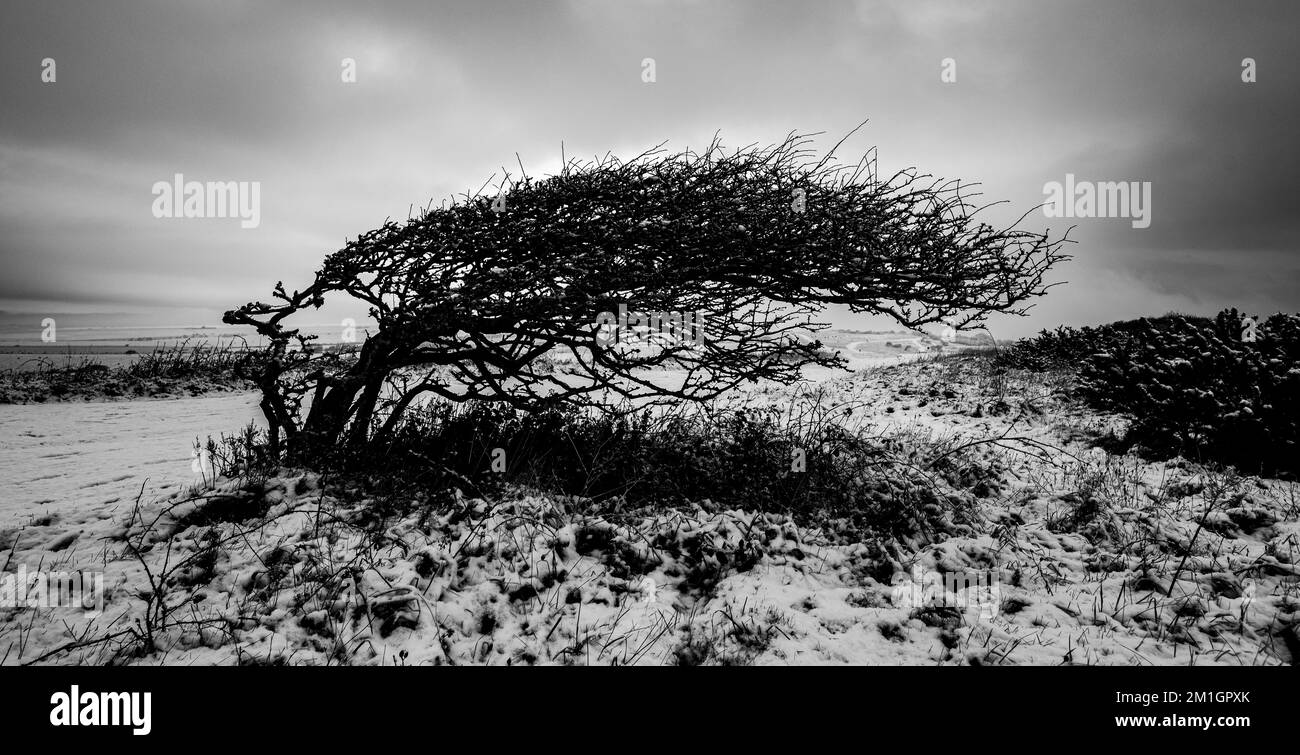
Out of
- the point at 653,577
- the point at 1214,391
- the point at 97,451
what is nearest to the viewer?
the point at 653,577

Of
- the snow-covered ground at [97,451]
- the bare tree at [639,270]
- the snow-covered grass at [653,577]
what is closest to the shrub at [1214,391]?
the snow-covered grass at [653,577]

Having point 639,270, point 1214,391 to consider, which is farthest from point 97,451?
point 1214,391

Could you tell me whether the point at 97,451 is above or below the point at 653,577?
above

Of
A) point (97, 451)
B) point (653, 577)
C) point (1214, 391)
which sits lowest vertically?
point (653, 577)

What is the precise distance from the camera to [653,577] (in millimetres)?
3631

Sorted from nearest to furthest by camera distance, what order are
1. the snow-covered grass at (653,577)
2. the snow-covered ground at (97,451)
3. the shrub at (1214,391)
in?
the snow-covered grass at (653,577) → the snow-covered ground at (97,451) → the shrub at (1214,391)

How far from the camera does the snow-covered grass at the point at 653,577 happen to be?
9.35 ft

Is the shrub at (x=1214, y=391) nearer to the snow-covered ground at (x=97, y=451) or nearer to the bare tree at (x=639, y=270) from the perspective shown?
the bare tree at (x=639, y=270)

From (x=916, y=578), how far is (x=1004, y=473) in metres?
2.87

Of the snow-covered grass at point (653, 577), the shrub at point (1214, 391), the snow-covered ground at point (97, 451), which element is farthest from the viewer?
the shrub at point (1214, 391)

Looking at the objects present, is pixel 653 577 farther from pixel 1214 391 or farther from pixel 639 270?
pixel 1214 391

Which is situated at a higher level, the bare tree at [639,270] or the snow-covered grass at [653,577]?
the bare tree at [639,270]

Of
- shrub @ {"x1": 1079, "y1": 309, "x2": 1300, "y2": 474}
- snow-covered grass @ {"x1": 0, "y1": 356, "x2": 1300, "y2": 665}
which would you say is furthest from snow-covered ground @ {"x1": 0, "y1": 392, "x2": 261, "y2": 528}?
shrub @ {"x1": 1079, "y1": 309, "x2": 1300, "y2": 474}
